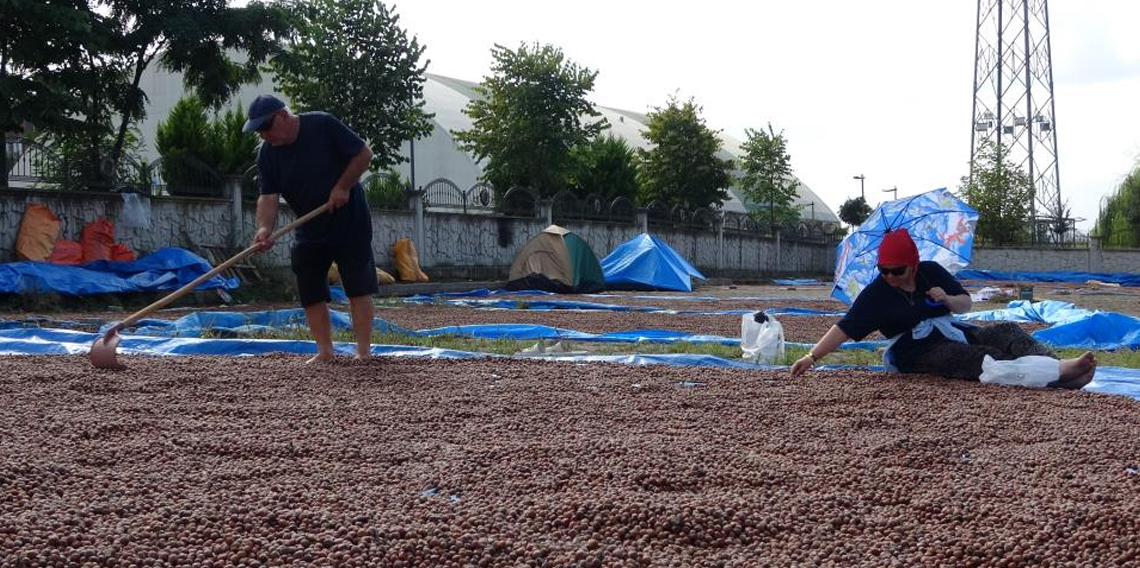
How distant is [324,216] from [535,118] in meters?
18.3

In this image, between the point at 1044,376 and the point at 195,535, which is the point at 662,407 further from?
the point at 195,535

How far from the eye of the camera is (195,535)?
2275mm

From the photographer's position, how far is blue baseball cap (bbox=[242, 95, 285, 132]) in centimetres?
511

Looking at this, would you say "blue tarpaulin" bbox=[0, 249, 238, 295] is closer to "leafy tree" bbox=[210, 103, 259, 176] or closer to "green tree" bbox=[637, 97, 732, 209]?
"leafy tree" bbox=[210, 103, 259, 176]

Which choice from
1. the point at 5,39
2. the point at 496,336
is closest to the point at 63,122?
the point at 5,39

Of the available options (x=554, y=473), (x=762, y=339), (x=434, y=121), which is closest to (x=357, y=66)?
(x=434, y=121)

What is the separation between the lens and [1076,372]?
467 cm

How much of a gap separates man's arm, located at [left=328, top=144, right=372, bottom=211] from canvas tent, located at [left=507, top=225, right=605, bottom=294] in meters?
12.1

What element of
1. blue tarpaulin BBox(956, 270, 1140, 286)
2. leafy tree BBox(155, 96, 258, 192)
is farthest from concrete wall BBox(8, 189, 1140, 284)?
blue tarpaulin BBox(956, 270, 1140, 286)

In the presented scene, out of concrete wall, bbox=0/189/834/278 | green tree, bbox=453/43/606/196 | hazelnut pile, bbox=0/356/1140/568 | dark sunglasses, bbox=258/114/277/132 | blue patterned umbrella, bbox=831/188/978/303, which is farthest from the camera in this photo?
green tree, bbox=453/43/606/196

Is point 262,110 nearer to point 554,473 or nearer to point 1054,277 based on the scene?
point 554,473

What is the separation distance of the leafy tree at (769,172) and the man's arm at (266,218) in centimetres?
3153

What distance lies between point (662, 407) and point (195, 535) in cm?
214

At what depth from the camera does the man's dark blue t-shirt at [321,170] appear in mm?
5348
